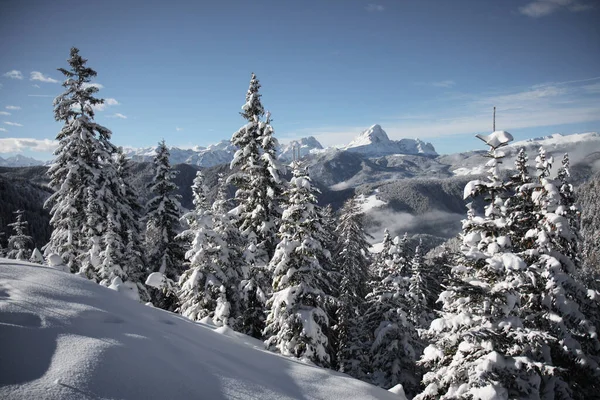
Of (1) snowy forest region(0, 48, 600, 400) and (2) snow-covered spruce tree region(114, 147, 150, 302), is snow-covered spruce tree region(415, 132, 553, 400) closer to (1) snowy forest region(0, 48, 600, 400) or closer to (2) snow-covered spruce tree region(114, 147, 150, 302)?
(1) snowy forest region(0, 48, 600, 400)

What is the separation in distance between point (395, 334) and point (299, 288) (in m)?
12.1

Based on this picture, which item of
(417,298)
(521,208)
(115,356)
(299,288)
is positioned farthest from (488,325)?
(417,298)

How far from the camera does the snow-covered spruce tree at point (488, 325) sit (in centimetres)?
782

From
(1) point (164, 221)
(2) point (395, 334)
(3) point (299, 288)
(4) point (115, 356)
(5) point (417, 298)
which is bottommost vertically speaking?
(2) point (395, 334)

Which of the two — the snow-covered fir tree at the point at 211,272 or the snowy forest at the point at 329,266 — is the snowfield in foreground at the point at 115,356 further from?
the snow-covered fir tree at the point at 211,272

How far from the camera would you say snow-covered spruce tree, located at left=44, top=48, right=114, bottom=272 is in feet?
62.2

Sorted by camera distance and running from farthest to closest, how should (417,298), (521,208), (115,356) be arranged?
1. (417,298)
2. (521,208)
3. (115,356)

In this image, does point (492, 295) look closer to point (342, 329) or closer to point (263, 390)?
point (263, 390)

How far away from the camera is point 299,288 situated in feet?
46.8

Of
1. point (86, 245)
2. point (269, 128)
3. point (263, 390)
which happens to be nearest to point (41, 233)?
point (86, 245)

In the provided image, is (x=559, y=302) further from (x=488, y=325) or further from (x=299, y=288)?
(x=299, y=288)

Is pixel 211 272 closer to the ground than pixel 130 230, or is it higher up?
closer to the ground

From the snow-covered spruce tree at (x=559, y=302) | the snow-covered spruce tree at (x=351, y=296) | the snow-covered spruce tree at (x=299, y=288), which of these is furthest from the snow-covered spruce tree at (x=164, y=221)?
the snow-covered spruce tree at (x=559, y=302)

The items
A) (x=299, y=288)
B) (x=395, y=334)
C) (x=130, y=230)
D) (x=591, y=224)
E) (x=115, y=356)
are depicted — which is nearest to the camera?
(x=115, y=356)
